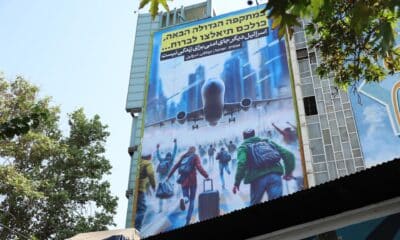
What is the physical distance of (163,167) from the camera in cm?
2484

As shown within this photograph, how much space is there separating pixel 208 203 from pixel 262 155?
11.4ft

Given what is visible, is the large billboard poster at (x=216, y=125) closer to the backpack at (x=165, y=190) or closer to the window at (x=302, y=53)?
the backpack at (x=165, y=190)

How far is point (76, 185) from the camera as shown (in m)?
19.5

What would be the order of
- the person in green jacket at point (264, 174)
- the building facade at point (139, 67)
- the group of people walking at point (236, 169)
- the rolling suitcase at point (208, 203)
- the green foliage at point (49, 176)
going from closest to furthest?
the green foliage at point (49, 176) → the person in green jacket at point (264, 174) → the group of people walking at point (236, 169) → the rolling suitcase at point (208, 203) → the building facade at point (139, 67)

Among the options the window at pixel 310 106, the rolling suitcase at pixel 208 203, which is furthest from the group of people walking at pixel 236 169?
the window at pixel 310 106

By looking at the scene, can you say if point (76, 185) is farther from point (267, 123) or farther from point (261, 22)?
point (261, 22)

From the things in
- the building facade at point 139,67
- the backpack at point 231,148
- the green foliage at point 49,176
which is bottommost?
the green foliage at point 49,176

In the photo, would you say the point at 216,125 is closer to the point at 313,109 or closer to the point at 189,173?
the point at 189,173

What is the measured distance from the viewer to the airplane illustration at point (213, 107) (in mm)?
25078

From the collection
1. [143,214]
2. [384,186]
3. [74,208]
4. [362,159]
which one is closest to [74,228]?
[74,208]

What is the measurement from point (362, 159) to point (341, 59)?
16964 mm

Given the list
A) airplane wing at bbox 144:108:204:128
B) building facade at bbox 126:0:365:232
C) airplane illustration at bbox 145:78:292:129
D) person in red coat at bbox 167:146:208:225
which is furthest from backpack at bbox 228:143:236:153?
building facade at bbox 126:0:365:232

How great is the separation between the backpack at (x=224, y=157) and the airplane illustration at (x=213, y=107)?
6.48 feet

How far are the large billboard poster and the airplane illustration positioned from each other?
56 mm
